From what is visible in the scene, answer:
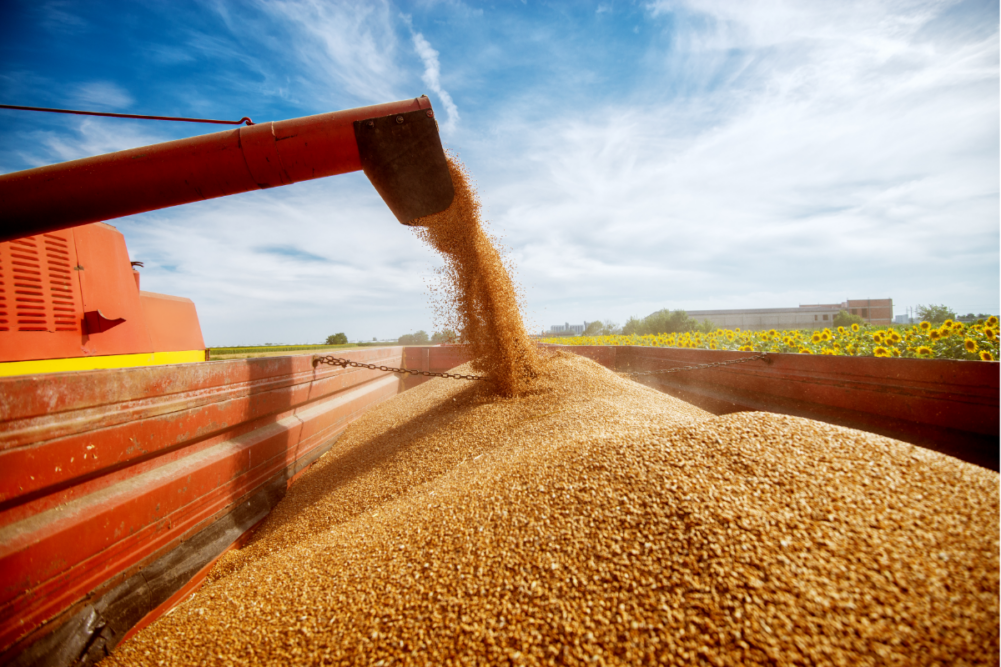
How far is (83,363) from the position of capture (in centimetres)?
245

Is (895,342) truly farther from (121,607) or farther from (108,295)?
(108,295)

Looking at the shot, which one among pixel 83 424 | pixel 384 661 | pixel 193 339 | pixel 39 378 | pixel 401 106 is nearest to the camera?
pixel 384 661

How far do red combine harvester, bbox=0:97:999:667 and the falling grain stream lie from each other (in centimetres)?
30

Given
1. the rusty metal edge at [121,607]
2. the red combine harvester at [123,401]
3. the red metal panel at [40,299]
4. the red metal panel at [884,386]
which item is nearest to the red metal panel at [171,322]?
the red combine harvester at [123,401]

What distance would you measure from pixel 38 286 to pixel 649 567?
12.1ft

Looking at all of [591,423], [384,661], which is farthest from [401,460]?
[384,661]

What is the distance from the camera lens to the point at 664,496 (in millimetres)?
1678

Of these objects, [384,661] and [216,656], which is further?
[216,656]

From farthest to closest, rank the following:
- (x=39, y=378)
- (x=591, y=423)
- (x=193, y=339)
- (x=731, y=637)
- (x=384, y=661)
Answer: (x=193, y=339)
(x=591, y=423)
(x=39, y=378)
(x=384, y=661)
(x=731, y=637)

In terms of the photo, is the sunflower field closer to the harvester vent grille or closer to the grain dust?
the grain dust

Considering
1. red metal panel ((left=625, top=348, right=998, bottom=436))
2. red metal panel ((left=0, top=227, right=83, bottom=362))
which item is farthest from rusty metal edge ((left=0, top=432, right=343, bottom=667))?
red metal panel ((left=625, top=348, right=998, bottom=436))

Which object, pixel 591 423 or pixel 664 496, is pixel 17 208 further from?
pixel 591 423

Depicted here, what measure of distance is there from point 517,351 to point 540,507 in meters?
2.43

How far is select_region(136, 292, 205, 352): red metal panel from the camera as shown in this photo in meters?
3.59
